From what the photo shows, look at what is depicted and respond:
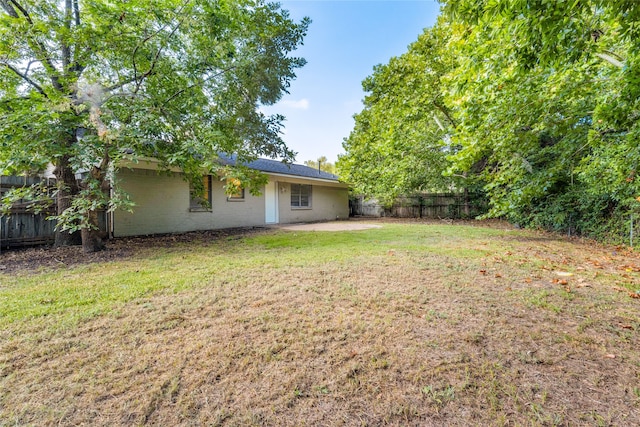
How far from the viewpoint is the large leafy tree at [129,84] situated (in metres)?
4.90

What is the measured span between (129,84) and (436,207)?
1522 centimetres

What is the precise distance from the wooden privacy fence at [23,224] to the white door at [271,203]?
24.0 ft

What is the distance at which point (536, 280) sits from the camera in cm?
412

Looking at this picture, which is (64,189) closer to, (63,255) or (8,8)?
(63,255)

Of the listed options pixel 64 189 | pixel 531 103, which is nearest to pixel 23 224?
pixel 64 189

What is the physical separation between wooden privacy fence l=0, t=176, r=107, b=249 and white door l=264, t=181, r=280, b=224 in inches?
288

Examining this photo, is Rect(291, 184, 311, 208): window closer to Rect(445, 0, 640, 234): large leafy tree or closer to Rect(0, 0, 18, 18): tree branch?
Rect(445, 0, 640, 234): large leafy tree

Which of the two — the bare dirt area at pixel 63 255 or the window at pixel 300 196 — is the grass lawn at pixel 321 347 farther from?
the window at pixel 300 196

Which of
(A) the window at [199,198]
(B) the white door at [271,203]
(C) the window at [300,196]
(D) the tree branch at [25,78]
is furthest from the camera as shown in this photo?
(C) the window at [300,196]

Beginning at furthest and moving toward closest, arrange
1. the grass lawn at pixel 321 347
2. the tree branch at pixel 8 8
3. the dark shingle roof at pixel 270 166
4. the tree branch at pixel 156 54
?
the dark shingle roof at pixel 270 166, the tree branch at pixel 156 54, the tree branch at pixel 8 8, the grass lawn at pixel 321 347

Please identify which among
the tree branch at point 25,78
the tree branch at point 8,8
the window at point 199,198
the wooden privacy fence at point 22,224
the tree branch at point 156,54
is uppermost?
the tree branch at point 8,8

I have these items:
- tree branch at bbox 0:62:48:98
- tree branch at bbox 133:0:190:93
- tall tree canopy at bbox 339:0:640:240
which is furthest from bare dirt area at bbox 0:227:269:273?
tall tree canopy at bbox 339:0:640:240

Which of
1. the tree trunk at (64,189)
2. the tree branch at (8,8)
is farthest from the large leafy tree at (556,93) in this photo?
the tree branch at (8,8)

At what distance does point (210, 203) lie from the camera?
10.5 metres
